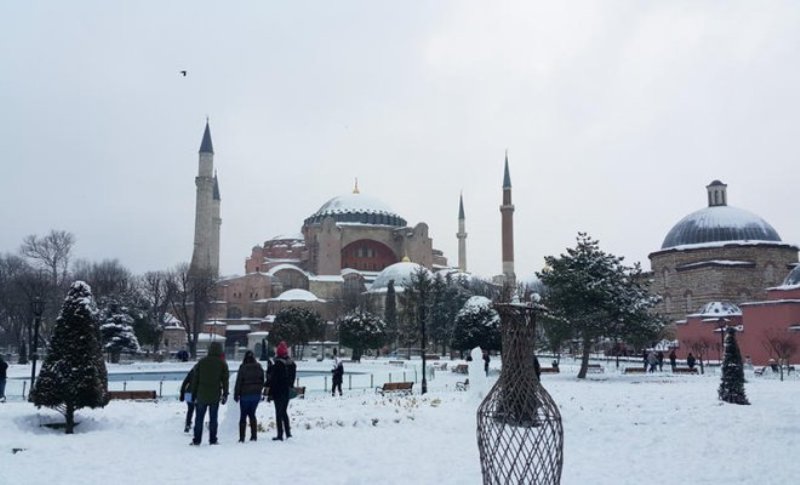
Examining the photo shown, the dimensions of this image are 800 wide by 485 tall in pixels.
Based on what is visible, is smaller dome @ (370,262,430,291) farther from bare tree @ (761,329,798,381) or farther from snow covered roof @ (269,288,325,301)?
bare tree @ (761,329,798,381)

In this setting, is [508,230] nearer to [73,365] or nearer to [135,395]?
[135,395]

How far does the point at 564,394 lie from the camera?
13539 millimetres

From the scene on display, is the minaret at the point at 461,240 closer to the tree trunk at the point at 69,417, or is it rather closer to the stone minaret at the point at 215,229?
the stone minaret at the point at 215,229

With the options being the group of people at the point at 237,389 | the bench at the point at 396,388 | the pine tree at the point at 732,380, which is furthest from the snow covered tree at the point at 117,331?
the pine tree at the point at 732,380

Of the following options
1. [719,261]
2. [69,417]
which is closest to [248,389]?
[69,417]

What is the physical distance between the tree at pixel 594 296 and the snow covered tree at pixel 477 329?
11.2 ft

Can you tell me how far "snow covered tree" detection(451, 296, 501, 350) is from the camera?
23359 mm

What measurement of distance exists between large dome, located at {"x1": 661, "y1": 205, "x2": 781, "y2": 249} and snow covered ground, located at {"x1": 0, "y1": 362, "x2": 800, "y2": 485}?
26655 millimetres

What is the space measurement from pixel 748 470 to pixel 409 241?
54813mm

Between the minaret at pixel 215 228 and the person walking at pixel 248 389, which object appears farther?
the minaret at pixel 215 228

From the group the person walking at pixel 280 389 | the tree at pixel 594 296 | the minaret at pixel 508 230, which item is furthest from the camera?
the minaret at pixel 508 230

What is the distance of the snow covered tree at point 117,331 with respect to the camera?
27953mm

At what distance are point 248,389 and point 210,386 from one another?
1.41 ft

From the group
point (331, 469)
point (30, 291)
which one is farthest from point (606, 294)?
point (30, 291)
